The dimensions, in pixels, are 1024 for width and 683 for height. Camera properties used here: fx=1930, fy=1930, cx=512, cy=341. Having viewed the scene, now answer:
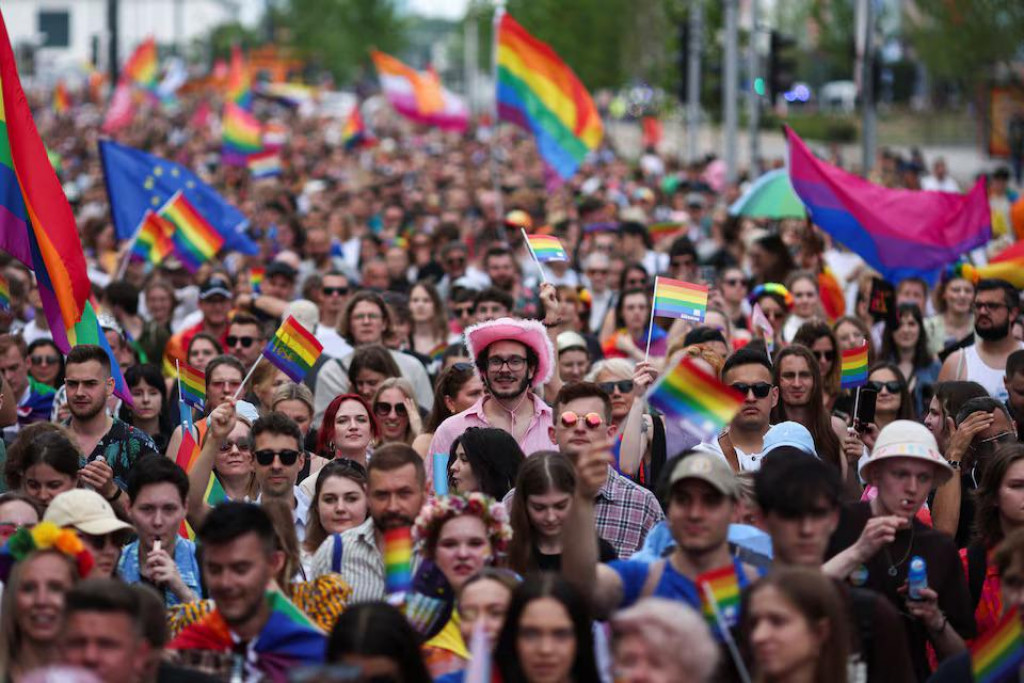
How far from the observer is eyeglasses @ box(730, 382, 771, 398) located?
8.57m

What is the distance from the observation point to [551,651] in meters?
5.34

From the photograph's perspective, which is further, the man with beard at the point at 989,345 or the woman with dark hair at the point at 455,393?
the man with beard at the point at 989,345

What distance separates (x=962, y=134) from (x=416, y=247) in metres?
42.5

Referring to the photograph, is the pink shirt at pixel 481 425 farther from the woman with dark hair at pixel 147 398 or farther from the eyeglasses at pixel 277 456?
the woman with dark hair at pixel 147 398

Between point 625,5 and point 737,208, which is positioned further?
point 625,5

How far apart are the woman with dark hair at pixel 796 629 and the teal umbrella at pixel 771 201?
12397 millimetres

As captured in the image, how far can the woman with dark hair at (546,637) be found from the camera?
534 centimetres

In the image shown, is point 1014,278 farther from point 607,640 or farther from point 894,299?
point 607,640

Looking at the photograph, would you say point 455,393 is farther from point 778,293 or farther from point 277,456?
point 778,293

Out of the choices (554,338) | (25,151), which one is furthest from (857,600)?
(25,151)

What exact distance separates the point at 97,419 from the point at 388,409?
4.70ft

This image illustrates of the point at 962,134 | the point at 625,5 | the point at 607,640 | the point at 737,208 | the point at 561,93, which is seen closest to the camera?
the point at 607,640

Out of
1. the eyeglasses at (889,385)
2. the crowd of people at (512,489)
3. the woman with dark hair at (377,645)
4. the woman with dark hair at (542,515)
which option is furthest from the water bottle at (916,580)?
the eyeglasses at (889,385)

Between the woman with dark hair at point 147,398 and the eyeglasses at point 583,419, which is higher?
the eyeglasses at point 583,419
